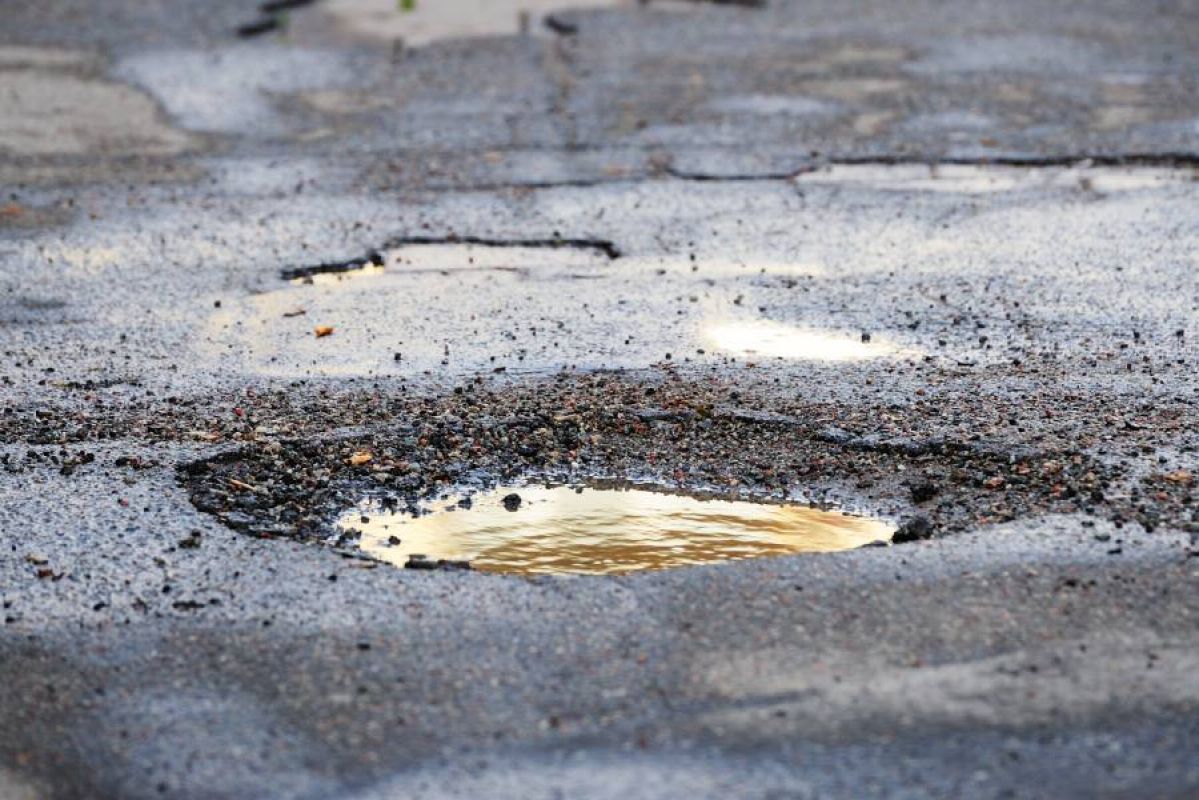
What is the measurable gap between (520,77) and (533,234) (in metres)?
3.80

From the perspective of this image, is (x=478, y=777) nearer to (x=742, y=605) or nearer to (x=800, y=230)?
(x=742, y=605)

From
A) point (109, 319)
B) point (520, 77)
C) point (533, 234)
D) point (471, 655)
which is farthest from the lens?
point (520, 77)

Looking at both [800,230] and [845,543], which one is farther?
[800,230]

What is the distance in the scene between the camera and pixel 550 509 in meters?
5.71

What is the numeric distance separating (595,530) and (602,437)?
0.68 metres

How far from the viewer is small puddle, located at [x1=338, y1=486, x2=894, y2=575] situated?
5398mm

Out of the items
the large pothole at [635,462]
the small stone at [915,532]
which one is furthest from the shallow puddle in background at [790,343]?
the small stone at [915,532]

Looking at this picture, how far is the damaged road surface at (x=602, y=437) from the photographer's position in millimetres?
4316

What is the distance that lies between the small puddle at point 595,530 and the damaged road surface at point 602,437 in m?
0.02

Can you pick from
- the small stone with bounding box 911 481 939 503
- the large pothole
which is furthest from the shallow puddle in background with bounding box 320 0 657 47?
the small stone with bounding box 911 481 939 503

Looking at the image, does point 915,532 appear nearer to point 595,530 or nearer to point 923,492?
point 923,492

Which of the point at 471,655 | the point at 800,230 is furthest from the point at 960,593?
the point at 800,230

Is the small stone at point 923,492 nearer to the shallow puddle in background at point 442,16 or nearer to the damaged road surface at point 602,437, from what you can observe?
the damaged road surface at point 602,437

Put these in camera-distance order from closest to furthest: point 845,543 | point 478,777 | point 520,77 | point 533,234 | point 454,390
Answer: point 478,777 < point 845,543 < point 454,390 < point 533,234 < point 520,77
